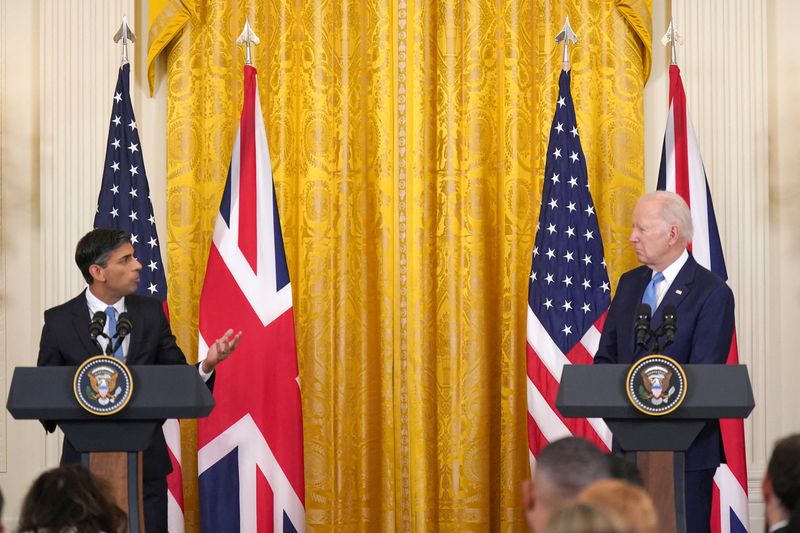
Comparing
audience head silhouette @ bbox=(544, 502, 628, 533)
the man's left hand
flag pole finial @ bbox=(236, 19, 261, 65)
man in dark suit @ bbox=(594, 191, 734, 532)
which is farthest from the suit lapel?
audience head silhouette @ bbox=(544, 502, 628, 533)

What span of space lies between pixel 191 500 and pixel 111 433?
89.8 inches

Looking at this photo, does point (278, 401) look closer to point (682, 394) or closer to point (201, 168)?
point (201, 168)

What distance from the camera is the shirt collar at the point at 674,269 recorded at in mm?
4531

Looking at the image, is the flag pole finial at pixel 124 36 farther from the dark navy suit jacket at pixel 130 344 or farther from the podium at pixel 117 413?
the podium at pixel 117 413

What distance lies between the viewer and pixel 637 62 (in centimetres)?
633

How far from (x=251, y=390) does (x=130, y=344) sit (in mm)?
1033

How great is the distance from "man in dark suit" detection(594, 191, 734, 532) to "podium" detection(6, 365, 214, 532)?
168 cm

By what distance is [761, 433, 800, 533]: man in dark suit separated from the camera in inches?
100

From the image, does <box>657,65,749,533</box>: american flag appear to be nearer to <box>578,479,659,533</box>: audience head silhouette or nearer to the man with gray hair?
the man with gray hair

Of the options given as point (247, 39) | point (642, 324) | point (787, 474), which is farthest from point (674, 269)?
point (247, 39)

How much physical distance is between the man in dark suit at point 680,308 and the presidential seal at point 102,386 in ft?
6.20

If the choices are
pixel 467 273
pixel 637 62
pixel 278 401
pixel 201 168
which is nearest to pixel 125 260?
pixel 278 401

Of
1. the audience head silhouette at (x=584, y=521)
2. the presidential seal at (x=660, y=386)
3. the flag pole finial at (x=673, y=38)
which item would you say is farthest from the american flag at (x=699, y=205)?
the audience head silhouette at (x=584, y=521)

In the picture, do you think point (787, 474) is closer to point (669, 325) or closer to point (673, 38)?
point (669, 325)
